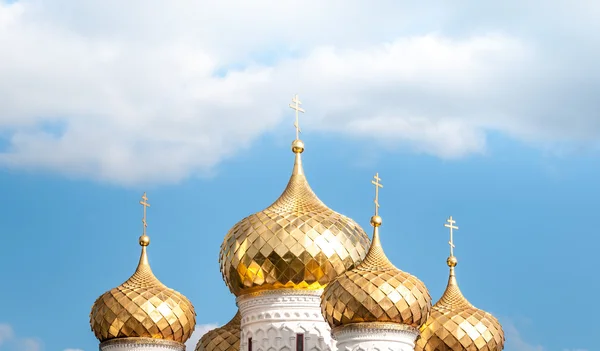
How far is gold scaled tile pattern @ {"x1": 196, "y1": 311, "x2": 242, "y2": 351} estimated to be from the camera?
31.4 meters

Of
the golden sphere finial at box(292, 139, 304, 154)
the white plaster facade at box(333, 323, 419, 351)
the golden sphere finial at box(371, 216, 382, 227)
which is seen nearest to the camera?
the white plaster facade at box(333, 323, 419, 351)

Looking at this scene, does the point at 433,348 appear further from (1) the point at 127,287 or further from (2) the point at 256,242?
(1) the point at 127,287

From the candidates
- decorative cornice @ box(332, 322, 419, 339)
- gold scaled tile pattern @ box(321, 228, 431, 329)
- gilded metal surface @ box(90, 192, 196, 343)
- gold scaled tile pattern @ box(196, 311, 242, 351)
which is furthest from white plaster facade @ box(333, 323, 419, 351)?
gold scaled tile pattern @ box(196, 311, 242, 351)

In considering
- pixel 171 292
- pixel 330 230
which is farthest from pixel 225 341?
pixel 330 230

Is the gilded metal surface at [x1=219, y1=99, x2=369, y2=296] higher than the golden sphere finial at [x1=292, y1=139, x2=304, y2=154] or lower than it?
lower

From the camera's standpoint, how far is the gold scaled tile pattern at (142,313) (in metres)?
30.2

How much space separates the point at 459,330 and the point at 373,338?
12.8 ft

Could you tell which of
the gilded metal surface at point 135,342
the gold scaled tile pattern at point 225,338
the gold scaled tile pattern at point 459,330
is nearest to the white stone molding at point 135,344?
the gilded metal surface at point 135,342

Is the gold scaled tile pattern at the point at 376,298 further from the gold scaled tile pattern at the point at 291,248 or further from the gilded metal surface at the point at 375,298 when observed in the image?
the gold scaled tile pattern at the point at 291,248

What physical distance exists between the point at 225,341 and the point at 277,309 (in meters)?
2.73

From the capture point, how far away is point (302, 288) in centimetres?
2895

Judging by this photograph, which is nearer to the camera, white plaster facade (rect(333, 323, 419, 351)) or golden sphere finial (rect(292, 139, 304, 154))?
white plaster facade (rect(333, 323, 419, 351))

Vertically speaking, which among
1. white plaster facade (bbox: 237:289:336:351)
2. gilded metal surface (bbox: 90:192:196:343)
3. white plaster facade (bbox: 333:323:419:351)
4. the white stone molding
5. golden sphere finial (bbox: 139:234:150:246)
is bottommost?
white plaster facade (bbox: 333:323:419:351)

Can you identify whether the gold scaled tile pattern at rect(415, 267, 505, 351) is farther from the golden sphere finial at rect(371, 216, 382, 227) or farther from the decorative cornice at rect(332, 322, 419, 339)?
the decorative cornice at rect(332, 322, 419, 339)
